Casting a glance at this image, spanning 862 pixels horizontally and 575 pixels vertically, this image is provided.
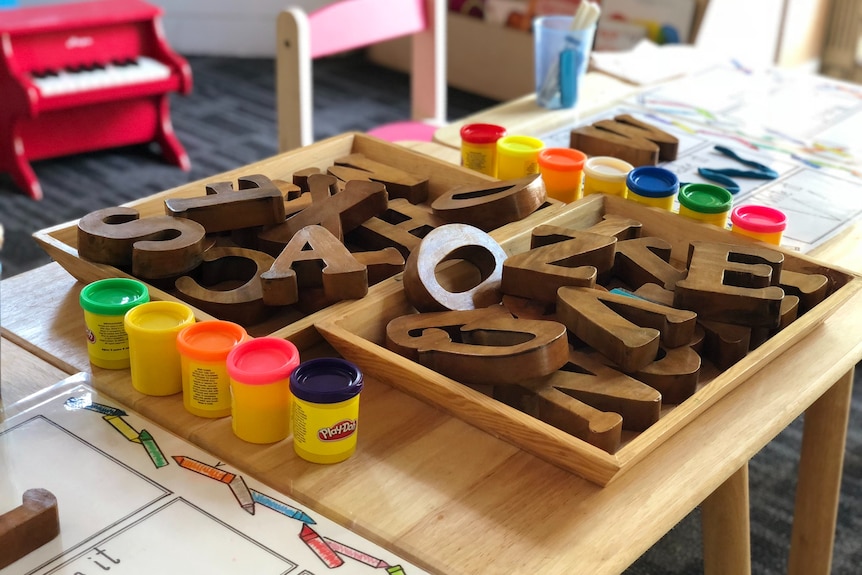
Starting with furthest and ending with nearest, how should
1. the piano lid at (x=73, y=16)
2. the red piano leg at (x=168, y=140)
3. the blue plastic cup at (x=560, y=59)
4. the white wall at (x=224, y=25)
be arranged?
the white wall at (x=224, y=25)
the red piano leg at (x=168, y=140)
the piano lid at (x=73, y=16)
the blue plastic cup at (x=560, y=59)

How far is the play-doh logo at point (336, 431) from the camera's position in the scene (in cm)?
77

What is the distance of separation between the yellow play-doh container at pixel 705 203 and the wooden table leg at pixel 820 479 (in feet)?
1.02

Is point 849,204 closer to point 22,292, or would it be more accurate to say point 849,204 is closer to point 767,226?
point 767,226

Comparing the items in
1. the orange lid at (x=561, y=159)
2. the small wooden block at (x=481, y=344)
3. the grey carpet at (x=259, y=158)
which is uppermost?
the orange lid at (x=561, y=159)

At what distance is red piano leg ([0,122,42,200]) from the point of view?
2.85m

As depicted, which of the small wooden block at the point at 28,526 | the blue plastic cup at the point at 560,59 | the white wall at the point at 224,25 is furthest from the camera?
the white wall at the point at 224,25

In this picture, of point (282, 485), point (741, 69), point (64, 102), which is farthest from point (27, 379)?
point (64, 102)

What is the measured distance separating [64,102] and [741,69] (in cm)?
194

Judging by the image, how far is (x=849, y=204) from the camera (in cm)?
134

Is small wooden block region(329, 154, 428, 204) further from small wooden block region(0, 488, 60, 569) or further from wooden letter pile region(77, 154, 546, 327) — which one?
small wooden block region(0, 488, 60, 569)

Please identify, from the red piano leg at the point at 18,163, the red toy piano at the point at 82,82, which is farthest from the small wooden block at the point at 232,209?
the red piano leg at the point at 18,163

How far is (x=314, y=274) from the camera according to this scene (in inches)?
37.8

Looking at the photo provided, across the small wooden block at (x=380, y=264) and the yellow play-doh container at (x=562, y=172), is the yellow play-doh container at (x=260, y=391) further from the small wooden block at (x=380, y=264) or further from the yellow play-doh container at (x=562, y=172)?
the yellow play-doh container at (x=562, y=172)

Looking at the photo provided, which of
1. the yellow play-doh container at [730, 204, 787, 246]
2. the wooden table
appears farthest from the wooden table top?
the yellow play-doh container at [730, 204, 787, 246]
